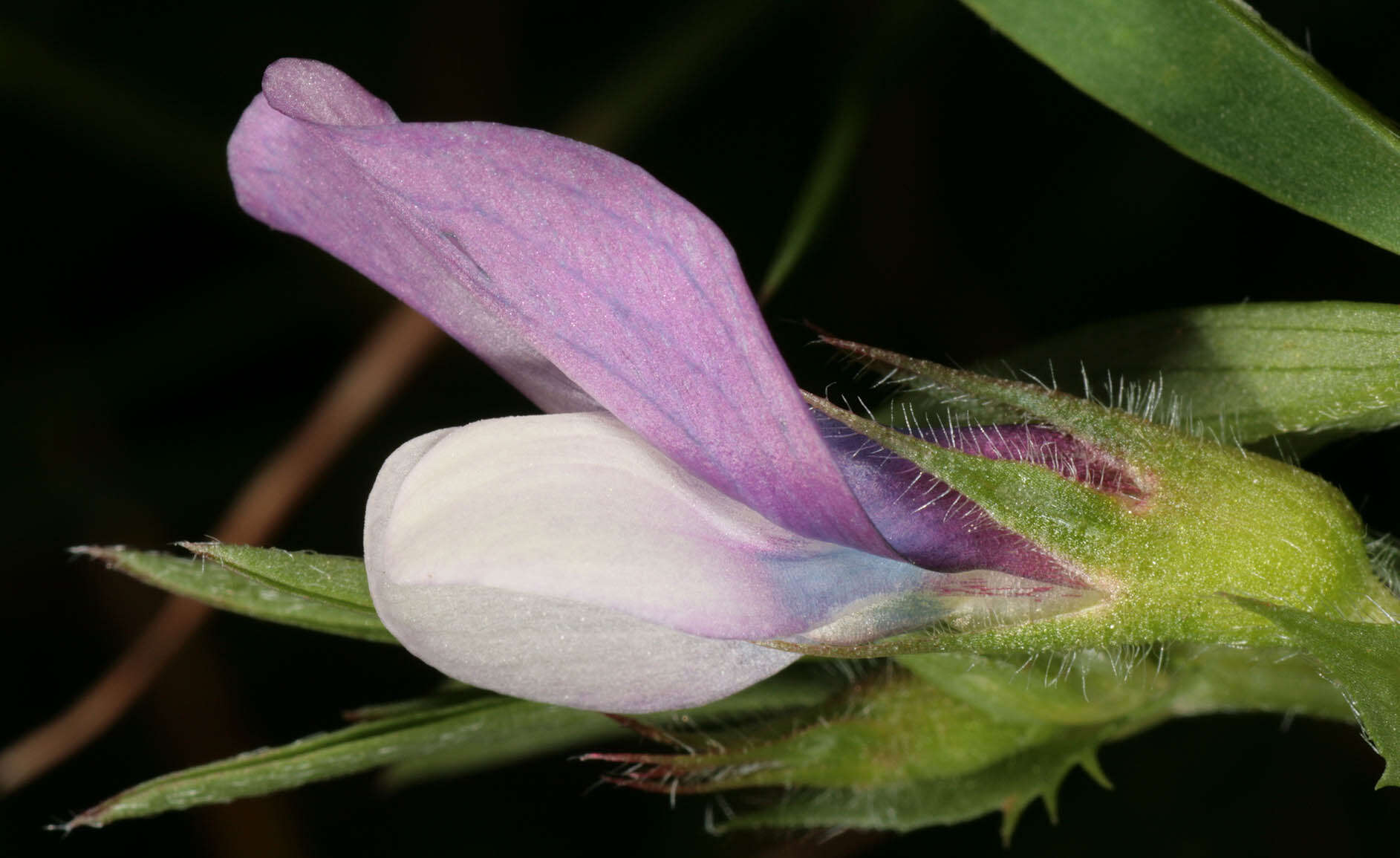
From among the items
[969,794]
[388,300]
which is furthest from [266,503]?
[969,794]

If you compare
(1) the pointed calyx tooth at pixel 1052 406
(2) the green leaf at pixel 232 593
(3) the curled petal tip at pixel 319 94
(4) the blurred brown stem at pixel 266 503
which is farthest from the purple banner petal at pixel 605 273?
(4) the blurred brown stem at pixel 266 503

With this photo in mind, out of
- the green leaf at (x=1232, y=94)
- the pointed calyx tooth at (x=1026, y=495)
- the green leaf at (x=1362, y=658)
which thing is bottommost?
the green leaf at (x=1362, y=658)

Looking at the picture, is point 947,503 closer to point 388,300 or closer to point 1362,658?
point 1362,658

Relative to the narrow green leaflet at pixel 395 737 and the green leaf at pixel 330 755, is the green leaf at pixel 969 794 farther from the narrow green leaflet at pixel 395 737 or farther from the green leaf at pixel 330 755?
the green leaf at pixel 330 755

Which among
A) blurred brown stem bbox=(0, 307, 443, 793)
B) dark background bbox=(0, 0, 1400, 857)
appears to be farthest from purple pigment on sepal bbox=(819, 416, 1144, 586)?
blurred brown stem bbox=(0, 307, 443, 793)

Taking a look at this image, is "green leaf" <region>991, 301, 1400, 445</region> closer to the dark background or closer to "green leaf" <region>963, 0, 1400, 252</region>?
"green leaf" <region>963, 0, 1400, 252</region>
